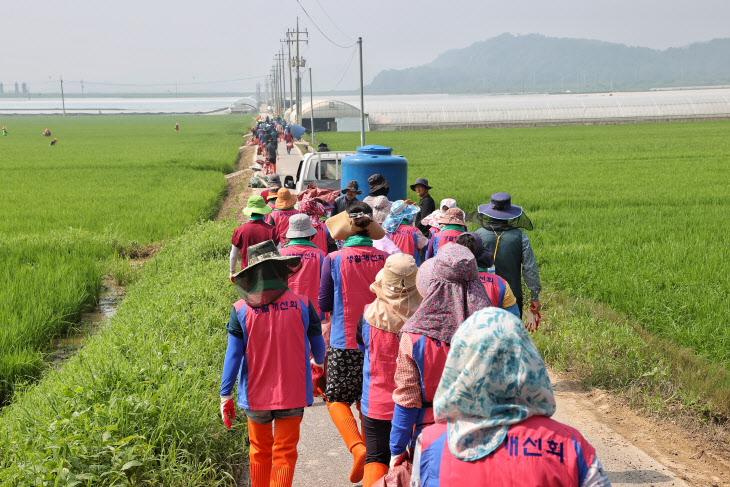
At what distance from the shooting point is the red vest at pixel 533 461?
213 centimetres

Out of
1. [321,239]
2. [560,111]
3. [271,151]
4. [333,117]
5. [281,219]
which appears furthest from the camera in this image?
[333,117]

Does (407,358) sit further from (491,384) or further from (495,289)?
(491,384)

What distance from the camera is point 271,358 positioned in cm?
397

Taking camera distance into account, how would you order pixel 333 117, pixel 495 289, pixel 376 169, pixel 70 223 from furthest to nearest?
pixel 333 117 < pixel 70 223 < pixel 376 169 < pixel 495 289

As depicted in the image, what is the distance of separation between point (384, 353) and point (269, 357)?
0.65 meters

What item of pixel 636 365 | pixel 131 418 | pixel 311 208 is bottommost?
pixel 636 365

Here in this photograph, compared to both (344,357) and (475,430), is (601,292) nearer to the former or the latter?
(344,357)

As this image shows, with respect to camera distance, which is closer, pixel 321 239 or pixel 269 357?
pixel 269 357

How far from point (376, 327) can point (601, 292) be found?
6213 mm

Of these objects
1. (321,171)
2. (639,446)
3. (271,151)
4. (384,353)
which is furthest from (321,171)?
(384,353)

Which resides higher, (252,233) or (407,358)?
(407,358)

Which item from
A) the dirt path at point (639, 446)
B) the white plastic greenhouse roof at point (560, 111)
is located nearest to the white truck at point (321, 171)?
the dirt path at point (639, 446)

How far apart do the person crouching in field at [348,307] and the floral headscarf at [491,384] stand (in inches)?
97.8

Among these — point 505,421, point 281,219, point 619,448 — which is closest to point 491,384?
point 505,421
